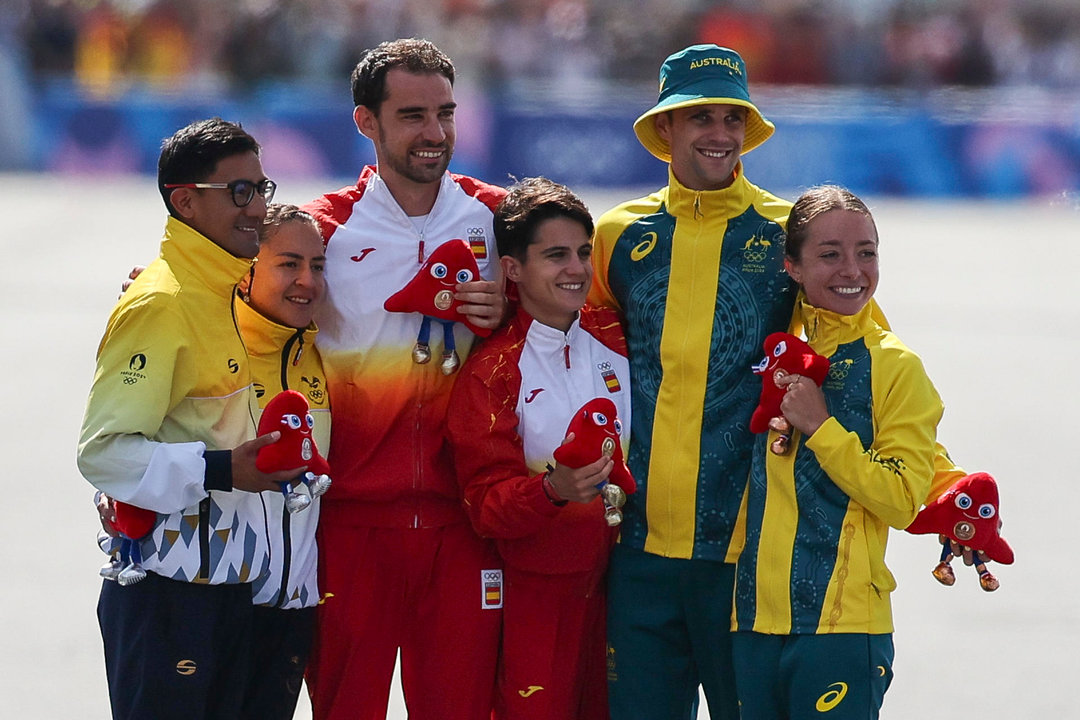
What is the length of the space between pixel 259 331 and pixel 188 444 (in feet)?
1.86

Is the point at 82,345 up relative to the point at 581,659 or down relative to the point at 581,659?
up

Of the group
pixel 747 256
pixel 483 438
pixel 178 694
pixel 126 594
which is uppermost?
pixel 747 256

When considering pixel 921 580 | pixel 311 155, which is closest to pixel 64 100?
pixel 311 155

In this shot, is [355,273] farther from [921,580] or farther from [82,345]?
[82,345]

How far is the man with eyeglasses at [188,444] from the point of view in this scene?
156 inches

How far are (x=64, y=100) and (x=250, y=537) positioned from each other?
61.2 feet

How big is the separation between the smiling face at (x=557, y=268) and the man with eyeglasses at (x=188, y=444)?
836mm

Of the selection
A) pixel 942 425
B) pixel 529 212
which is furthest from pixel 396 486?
pixel 942 425

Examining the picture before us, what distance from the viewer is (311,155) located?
20797 millimetres

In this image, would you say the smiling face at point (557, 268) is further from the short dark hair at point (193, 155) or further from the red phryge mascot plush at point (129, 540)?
the red phryge mascot plush at point (129, 540)

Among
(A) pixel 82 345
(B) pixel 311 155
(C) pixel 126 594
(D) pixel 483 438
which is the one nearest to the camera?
(C) pixel 126 594

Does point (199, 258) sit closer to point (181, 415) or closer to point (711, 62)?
point (181, 415)

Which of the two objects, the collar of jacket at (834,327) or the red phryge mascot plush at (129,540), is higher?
the collar of jacket at (834,327)

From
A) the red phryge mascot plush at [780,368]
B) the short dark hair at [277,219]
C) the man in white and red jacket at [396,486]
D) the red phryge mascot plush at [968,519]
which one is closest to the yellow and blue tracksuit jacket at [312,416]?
the man in white and red jacket at [396,486]
